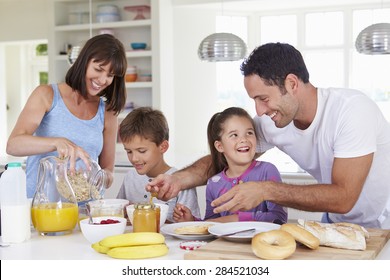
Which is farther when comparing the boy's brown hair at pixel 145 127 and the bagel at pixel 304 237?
the boy's brown hair at pixel 145 127

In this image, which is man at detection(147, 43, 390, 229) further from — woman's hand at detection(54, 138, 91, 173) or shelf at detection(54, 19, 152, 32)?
shelf at detection(54, 19, 152, 32)

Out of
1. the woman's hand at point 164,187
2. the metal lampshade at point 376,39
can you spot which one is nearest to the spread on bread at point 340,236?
the woman's hand at point 164,187

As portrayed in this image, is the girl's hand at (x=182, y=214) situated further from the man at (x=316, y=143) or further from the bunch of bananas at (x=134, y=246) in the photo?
the bunch of bananas at (x=134, y=246)

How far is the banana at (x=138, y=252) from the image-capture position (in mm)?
1692

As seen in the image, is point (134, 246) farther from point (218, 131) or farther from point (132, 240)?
point (218, 131)

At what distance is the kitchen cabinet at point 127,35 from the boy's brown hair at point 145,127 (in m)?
3.55

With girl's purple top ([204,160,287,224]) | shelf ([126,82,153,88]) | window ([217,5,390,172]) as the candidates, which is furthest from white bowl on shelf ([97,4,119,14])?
girl's purple top ([204,160,287,224])

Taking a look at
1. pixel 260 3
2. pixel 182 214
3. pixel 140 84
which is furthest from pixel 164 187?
pixel 260 3

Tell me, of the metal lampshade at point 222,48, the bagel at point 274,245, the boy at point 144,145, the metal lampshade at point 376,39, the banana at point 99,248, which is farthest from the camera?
the metal lampshade at point 222,48

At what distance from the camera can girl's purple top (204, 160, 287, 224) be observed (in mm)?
2385

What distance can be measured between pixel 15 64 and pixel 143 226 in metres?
8.11

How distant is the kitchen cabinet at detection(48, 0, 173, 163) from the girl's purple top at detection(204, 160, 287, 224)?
3784 millimetres

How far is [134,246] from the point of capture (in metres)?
1.74

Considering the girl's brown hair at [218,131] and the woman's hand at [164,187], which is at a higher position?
the girl's brown hair at [218,131]
